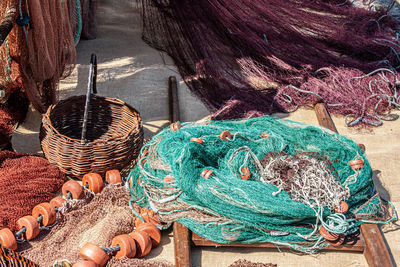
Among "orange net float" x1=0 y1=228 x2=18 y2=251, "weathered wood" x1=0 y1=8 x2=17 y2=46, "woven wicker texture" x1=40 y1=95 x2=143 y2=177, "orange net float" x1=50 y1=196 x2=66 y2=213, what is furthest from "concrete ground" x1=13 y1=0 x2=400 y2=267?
"weathered wood" x1=0 y1=8 x2=17 y2=46

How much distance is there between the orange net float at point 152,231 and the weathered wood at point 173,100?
1.12 m

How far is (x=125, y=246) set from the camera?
2.25m

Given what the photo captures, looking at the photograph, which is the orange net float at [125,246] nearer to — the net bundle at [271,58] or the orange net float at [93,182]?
the orange net float at [93,182]

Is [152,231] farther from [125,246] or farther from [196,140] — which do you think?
[196,140]

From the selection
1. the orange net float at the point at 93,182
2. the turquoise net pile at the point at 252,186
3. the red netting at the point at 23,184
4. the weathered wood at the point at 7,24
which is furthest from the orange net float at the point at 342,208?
the weathered wood at the point at 7,24

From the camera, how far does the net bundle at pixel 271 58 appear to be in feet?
12.3

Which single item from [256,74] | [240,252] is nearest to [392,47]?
[256,74]

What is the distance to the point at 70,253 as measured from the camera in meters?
2.30

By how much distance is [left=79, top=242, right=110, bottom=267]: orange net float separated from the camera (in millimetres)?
2178

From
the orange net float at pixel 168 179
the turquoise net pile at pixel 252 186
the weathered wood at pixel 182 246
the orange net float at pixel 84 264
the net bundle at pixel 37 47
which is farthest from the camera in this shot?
the net bundle at pixel 37 47

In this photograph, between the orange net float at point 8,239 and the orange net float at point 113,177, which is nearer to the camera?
the orange net float at point 8,239

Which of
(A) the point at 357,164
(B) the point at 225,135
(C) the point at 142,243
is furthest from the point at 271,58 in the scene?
(C) the point at 142,243

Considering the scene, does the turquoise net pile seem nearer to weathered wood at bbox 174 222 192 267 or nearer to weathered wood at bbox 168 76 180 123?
weathered wood at bbox 174 222 192 267

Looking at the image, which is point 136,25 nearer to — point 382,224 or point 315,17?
point 315,17
